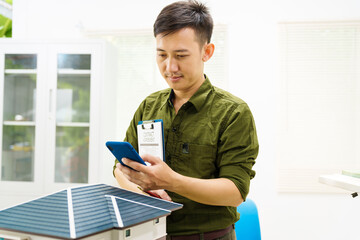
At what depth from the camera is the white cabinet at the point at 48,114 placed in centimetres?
287

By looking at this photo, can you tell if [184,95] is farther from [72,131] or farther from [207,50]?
[72,131]

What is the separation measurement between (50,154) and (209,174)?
A: 7.40 feet

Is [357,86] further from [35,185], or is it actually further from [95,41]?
[35,185]

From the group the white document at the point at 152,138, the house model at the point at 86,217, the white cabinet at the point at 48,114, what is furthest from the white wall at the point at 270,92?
the house model at the point at 86,217

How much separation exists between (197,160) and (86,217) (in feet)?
1.50

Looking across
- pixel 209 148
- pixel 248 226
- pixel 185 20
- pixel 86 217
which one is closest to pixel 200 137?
→ pixel 209 148

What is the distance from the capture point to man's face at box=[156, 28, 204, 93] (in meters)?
0.99

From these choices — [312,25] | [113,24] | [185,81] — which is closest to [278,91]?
[312,25]

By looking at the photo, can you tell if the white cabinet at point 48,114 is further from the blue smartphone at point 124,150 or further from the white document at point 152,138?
the blue smartphone at point 124,150

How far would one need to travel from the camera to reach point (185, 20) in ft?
3.26

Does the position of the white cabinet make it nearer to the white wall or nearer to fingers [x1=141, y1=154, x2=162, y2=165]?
the white wall

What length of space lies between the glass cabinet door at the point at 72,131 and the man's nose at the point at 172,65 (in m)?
2.20

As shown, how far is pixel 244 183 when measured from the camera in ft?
3.13

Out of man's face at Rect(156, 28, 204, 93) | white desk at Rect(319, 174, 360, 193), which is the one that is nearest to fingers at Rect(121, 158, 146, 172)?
man's face at Rect(156, 28, 204, 93)
